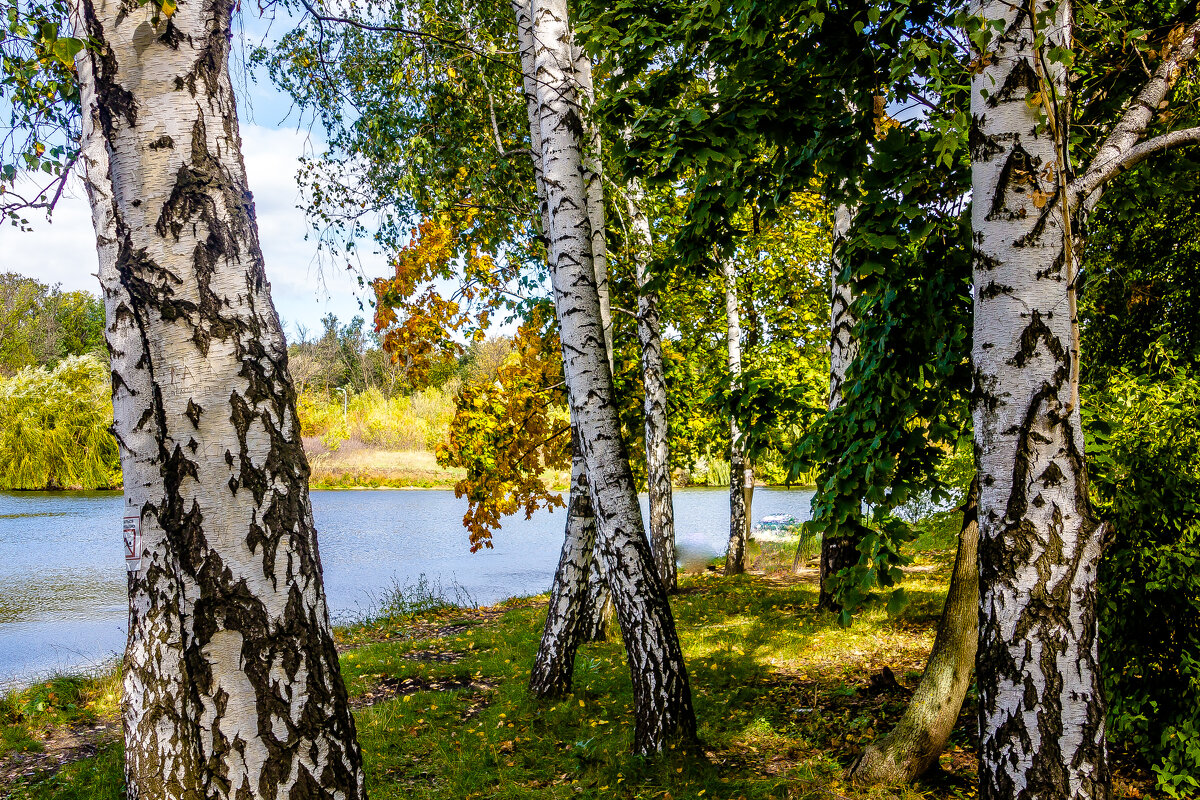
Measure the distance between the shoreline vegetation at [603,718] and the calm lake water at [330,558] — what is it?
2.69 meters

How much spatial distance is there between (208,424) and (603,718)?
3.80m

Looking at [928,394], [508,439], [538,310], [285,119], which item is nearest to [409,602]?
[508,439]

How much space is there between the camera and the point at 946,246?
3320 mm

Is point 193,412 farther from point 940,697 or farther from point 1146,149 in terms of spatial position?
point 940,697

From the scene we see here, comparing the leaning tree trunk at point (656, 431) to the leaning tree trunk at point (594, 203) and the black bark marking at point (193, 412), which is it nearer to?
the leaning tree trunk at point (594, 203)

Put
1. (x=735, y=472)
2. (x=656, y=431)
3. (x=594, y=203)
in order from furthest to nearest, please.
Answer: (x=735, y=472) → (x=656, y=431) → (x=594, y=203)

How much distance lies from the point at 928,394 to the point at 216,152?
3.10 metres

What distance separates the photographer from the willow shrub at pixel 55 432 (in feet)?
75.4

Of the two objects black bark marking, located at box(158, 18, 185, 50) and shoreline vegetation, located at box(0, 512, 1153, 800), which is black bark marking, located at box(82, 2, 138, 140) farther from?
shoreline vegetation, located at box(0, 512, 1153, 800)

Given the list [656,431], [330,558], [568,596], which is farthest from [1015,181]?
[330,558]

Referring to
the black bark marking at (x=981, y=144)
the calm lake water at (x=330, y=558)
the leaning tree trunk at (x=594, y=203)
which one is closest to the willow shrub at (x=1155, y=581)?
the black bark marking at (x=981, y=144)

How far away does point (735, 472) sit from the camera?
35.0 ft

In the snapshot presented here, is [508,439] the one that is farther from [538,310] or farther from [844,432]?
[844,432]

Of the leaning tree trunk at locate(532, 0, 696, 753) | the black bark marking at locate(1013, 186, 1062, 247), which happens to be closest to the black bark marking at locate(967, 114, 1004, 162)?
the black bark marking at locate(1013, 186, 1062, 247)
